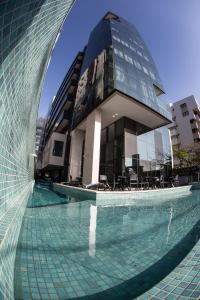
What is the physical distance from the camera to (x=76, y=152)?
21.2 m

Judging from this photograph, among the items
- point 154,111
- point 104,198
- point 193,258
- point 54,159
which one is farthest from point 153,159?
A: point 193,258

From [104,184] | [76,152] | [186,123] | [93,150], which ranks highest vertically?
[186,123]

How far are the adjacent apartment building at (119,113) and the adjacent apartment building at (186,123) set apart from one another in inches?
1180

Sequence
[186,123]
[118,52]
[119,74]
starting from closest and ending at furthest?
[119,74]
[118,52]
[186,123]

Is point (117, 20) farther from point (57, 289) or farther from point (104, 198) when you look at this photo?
point (57, 289)

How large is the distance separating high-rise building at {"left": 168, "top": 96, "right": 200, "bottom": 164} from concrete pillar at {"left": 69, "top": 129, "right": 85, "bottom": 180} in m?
35.6

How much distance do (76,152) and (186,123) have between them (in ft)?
131

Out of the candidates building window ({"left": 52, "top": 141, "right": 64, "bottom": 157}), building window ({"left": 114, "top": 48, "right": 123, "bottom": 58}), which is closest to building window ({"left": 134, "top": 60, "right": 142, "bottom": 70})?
building window ({"left": 114, "top": 48, "right": 123, "bottom": 58})

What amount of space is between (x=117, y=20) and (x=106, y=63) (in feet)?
36.6

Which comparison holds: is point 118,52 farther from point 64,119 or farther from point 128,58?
point 64,119

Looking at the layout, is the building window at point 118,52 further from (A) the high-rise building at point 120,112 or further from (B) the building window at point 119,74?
(B) the building window at point 119,74

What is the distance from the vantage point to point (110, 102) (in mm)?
14758

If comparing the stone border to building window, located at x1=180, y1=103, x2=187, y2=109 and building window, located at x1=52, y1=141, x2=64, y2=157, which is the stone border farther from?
building window, located at x1=180, y1=103, x2=187, y2=109

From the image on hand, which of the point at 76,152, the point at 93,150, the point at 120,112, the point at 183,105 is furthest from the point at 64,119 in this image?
the point at 183,105
